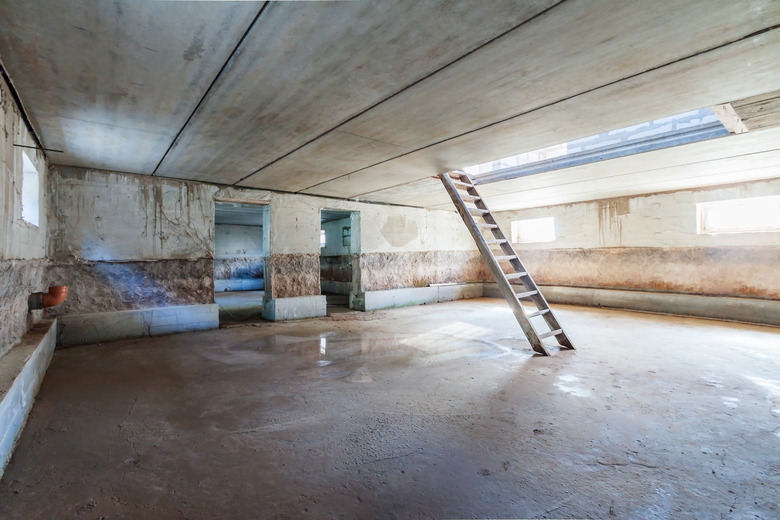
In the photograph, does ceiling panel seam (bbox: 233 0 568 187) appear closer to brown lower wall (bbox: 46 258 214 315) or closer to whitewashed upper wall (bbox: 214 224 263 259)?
brown lower wall (bbox: 46 258 214 315)

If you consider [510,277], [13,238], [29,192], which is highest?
[29,192]

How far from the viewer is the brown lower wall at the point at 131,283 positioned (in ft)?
14.8

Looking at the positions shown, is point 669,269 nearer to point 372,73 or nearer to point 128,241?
point 372,73

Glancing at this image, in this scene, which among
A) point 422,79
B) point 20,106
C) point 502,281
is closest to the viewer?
point 422,79

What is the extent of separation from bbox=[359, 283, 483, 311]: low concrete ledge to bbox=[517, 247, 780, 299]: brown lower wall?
5.57ft

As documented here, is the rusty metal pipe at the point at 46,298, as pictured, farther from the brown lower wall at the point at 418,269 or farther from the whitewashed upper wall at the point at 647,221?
the whitewashed upper wall at the point at 647,221

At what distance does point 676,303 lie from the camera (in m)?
6.52

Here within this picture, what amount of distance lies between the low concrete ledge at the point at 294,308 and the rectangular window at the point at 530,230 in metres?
5.48

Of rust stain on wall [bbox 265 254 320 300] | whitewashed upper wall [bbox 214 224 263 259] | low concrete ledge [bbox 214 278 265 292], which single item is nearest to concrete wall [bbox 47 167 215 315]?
rust stain on wall [bbox 265 254 320 300]

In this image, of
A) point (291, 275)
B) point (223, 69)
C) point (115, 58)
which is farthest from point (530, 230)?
point (115, 58)

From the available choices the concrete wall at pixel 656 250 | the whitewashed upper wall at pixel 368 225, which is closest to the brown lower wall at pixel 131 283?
the whitewashed upper wall at pixel 368 225

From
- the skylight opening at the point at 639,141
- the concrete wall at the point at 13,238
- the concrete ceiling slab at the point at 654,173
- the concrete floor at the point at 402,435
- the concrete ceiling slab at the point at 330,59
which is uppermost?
the skylight opening at the point at 639,141

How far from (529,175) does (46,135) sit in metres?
5.79

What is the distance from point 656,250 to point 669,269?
419 millimetres
